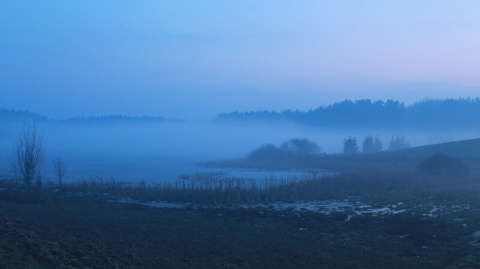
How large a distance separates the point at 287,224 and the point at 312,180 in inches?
836

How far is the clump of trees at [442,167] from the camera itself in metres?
55.3

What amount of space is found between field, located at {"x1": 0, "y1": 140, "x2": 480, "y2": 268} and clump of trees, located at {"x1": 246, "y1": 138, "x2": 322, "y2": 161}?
63822 millimetres

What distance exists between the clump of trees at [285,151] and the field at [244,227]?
63822 millimetres

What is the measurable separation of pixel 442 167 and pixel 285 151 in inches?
2301

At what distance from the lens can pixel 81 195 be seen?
41250 millimetres

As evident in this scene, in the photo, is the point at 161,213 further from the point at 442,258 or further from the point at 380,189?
the point at 380,189

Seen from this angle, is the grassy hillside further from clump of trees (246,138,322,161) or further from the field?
the field

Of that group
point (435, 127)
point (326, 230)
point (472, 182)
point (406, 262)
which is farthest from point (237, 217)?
point (435, 127)

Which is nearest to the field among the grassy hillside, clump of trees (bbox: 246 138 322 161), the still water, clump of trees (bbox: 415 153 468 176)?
clump of trees (bbox: 415 153 468 176)

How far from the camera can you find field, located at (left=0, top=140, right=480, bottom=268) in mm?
19266

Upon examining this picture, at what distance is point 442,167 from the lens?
5591 centimetres

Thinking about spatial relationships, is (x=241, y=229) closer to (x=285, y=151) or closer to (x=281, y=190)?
(x=281, y=190)

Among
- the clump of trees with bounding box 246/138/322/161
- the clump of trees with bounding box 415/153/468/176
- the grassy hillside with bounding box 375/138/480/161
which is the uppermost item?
the clump of trees with bounding box 246/138/322/161

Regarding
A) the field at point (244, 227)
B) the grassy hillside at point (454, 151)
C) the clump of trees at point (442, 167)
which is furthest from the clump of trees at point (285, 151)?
the field at point (244, 227)
